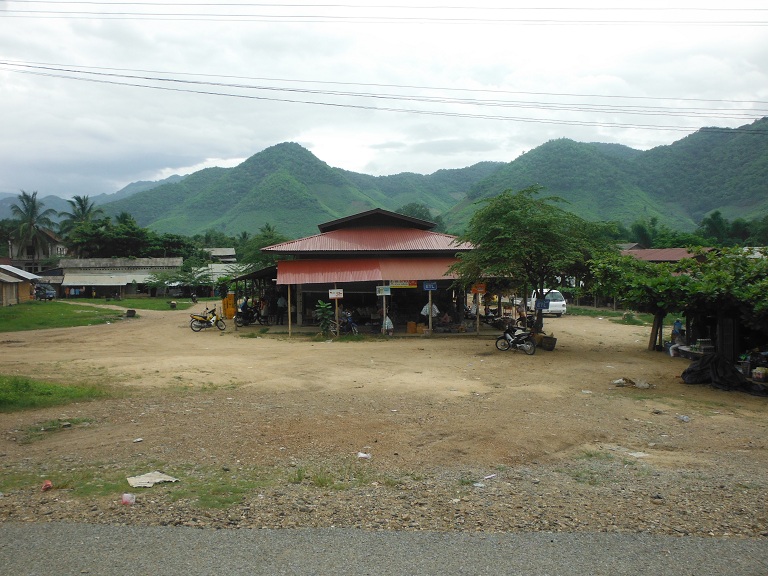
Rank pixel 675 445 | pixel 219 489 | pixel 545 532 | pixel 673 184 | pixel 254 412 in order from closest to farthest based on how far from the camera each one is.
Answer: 1. pixel 545 532
2. pixel 219 489
3. pixel 675 445
4. pixel 254 412
5. pixel 673 184

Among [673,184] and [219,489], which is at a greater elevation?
[673,184]

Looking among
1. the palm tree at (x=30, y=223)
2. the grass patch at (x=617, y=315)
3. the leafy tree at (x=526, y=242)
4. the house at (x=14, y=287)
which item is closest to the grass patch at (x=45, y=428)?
the leafy tree at (x=526, y=242)

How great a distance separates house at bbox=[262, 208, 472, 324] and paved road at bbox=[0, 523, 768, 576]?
58.3 ft

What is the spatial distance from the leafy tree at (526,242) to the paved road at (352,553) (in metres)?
14.6

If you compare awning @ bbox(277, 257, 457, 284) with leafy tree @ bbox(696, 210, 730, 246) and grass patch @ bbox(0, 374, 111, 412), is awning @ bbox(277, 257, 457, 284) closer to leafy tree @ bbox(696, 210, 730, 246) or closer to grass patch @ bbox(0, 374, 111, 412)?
grass patch @ bbox(0, 374, 111, 412)

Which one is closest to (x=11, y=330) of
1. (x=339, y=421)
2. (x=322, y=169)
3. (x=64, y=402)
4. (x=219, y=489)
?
(x=64, y=402)

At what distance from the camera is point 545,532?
15.5ft

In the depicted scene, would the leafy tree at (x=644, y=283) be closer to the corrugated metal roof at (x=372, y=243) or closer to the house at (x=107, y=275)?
the corrugated metal roof at (x=372, y=243)

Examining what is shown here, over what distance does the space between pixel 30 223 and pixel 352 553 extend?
264ft

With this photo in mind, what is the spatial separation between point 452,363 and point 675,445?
8.37 m

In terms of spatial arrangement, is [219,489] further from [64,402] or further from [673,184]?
[673,184]

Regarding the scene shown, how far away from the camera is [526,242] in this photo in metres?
19.0

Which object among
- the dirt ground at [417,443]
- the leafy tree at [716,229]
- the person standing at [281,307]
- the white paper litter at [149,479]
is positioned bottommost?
the dirt ground at [417,443]

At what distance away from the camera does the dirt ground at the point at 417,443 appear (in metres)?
5.15
